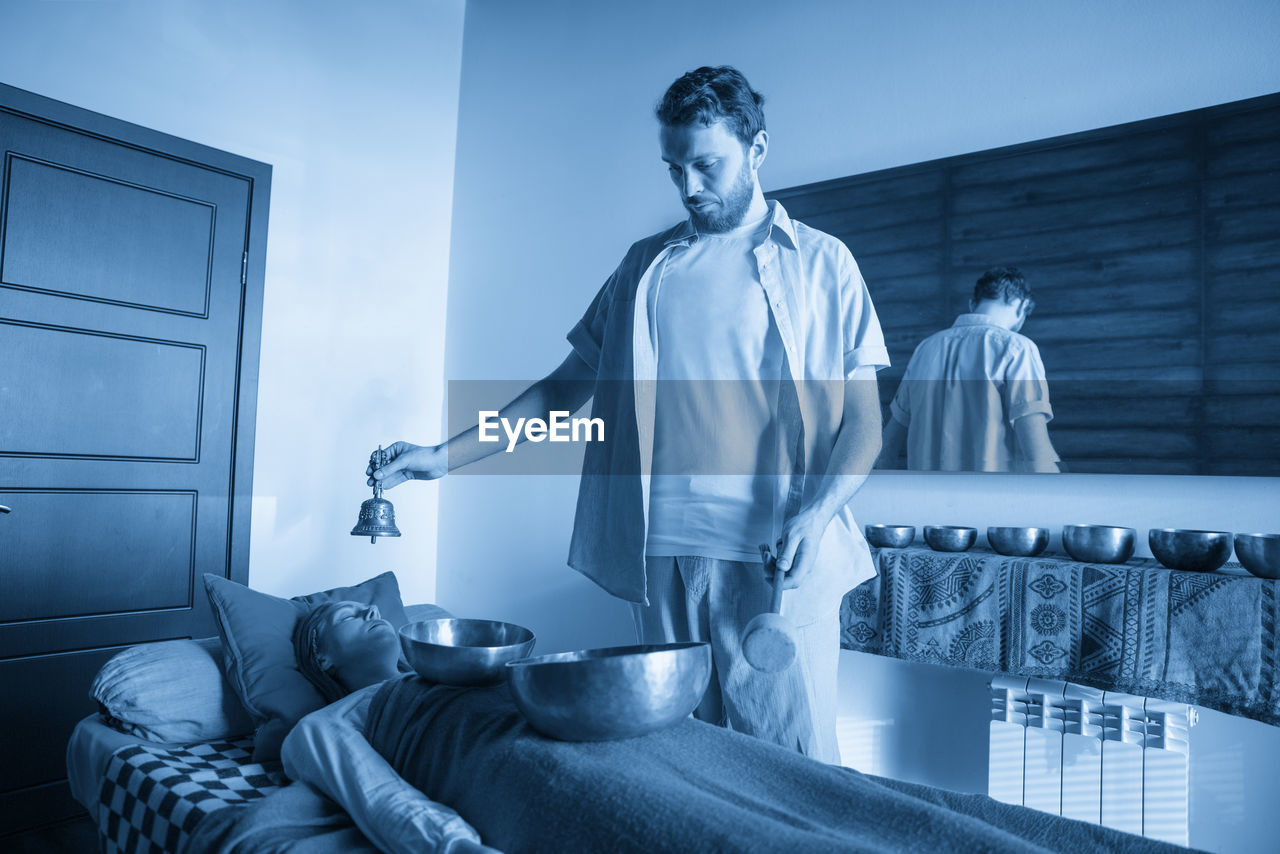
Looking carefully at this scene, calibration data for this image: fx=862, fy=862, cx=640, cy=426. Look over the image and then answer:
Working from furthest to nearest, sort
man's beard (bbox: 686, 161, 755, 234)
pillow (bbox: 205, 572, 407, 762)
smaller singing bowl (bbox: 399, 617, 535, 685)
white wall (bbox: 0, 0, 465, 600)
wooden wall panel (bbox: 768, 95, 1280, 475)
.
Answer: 1. white wall (bbox: 0, 0, 465, 600)
2. wooden wall panel (bbox: 768, 95, 1280, 475)
3. pillow (bbox: 205, 572, 407, 762)
4. man's beard (bbox: 686, 161, 755, 234)
5. smaller singing bowl (bbox: 399, 617, 535, 685)

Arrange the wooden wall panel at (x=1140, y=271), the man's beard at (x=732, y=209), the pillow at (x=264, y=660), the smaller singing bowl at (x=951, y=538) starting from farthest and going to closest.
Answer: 1. the smaller singing bowl at (x=951, y=538)
2. the wooden wall panel at (x=1140, y=271)
3. the pillow at (x=264, y=660)
4. the man's beard at (x=732, y=209)

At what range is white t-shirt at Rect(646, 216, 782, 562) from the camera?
125cm

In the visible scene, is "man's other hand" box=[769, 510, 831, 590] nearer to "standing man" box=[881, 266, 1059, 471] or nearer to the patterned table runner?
the patterned table runner

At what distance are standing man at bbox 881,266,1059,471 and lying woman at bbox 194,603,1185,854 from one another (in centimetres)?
145

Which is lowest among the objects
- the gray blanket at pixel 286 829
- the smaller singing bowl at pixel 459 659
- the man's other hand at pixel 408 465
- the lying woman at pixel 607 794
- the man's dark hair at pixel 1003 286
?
the gray blanket at pixel 286 829

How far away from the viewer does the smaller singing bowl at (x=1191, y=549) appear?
5.62 ft

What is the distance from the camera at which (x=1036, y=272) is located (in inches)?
87.0

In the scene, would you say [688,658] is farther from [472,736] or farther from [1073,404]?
[1073,404]

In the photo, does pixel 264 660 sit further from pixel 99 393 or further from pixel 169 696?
pixel 99 393

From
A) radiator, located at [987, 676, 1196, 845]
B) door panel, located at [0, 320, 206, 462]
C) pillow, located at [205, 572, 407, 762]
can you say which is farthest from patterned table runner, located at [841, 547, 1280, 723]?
door panel, located at [0, 320, 206, 462]

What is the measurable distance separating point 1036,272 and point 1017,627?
0.93 m

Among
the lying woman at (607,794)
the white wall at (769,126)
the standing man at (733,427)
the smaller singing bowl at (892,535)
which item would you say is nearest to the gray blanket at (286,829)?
the lying woman at (607,794)

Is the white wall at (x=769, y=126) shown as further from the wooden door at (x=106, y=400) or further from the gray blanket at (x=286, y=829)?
the gray blanket at (x=286, y=829)

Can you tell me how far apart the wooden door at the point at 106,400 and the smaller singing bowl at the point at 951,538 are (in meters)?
2.14
